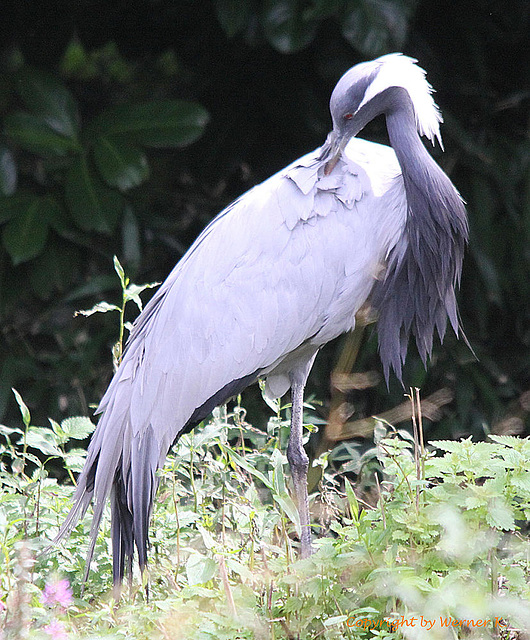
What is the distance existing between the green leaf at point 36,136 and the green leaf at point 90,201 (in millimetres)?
89

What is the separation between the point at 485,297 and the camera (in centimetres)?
439

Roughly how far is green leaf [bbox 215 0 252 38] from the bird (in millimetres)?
1298

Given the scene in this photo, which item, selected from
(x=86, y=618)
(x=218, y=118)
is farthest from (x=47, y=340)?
(x=86, y=618)

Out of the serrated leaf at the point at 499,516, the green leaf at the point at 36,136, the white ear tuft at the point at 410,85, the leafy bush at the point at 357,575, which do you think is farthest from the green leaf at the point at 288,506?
the green leaf at the point at 36,136

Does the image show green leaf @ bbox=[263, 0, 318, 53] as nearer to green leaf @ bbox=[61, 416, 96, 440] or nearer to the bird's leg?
the bird's leg

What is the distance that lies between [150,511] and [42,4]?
273 centimetres

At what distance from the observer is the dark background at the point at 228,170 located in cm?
405

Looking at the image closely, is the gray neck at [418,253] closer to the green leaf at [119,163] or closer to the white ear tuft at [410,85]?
the white ear tuft at [410,85]

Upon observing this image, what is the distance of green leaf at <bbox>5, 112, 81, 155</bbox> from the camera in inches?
154

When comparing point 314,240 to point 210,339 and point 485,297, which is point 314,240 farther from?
point 485,297

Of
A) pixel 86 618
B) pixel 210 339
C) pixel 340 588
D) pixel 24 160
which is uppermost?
pixel 24 160

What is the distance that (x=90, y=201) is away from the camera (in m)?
3.89

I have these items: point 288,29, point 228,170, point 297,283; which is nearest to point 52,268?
point 228,170

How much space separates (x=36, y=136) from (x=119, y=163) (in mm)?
371
